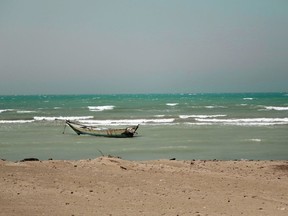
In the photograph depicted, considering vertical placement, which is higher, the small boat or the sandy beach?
the sandy beach

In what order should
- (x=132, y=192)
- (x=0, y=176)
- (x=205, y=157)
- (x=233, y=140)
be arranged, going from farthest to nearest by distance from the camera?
(x=233, y=140), (x=205, y=157), (x=0, y=176), (x=132, y=192)

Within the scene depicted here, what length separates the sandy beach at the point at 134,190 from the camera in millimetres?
7047

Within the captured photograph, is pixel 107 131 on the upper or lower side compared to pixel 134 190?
lower

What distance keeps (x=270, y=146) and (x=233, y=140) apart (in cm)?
302

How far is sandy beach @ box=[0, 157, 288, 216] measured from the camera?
23.1 ft

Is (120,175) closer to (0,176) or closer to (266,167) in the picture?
(0,176)

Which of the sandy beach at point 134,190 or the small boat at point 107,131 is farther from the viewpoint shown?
Answer: the small boat at point 107,131

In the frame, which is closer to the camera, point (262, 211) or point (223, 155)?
point (262, 211)

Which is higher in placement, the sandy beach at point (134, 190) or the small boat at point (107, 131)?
the sandy beach at point (134, 190)

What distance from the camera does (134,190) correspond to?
847 cm

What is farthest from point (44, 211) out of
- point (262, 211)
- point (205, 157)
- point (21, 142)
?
point (21, 142)

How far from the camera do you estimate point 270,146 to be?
1938cm

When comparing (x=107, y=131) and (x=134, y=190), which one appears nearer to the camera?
(x=134, y=190)

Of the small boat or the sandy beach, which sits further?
the small boat
